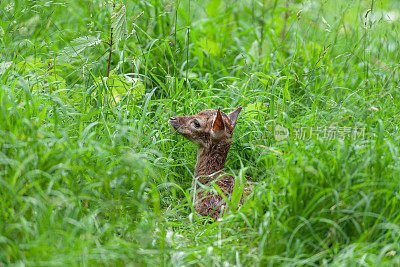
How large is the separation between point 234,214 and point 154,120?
147 cm

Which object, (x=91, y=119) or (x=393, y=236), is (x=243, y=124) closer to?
(x=91, y=119)

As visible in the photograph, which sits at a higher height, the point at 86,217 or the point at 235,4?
the point at 235,4

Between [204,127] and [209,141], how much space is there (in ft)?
0.37

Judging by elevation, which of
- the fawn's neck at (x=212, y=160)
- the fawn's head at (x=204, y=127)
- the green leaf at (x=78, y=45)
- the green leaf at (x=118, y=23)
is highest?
the green leaf at (x=118, y=23)

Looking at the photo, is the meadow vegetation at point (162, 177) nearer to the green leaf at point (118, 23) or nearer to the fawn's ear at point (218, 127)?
the green leaf at point (118, 23)

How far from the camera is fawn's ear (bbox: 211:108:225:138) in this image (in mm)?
3869

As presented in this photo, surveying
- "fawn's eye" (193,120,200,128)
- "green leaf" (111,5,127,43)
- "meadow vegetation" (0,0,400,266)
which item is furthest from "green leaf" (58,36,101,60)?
"fawn's eye" (193,120,200,128)

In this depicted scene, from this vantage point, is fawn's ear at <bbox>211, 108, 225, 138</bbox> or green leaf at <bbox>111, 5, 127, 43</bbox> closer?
fawn's ear at <bbox>211, 108, 225, 138</bbox>

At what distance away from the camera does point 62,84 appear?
4355mm

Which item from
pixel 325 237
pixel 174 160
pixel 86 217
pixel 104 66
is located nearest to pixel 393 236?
pixel 325 237

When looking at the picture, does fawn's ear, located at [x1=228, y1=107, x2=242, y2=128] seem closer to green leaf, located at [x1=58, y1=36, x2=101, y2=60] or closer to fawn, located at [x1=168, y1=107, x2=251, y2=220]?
fawn, located at [x1=168, y1=107, x2=251, y2=220]

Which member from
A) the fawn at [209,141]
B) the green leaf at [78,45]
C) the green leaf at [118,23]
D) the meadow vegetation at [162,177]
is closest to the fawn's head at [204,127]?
the fawn at [209,141]

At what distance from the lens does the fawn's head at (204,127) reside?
13.1 ft

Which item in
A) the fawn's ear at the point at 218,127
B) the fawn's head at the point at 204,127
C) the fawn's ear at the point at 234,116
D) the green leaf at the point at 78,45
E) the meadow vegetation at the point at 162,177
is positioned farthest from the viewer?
the green leaf at the point at 78,45
